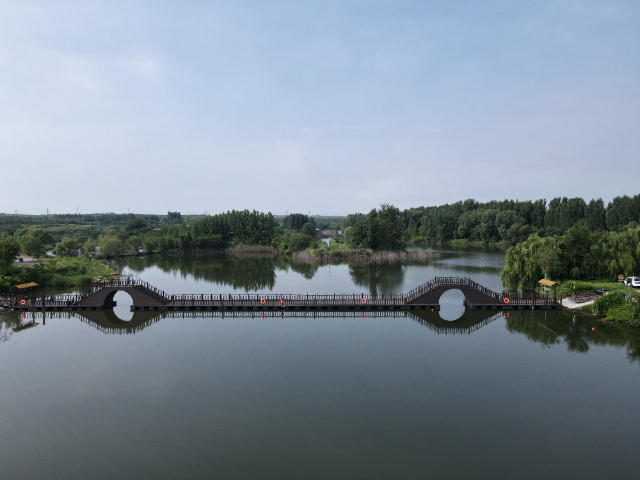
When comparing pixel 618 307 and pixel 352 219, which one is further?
pixel 352 219

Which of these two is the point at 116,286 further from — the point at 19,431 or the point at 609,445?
the point at 609,445

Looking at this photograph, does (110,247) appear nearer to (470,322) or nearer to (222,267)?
(222,267)

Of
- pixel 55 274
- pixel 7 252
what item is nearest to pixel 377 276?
pixel 55 274

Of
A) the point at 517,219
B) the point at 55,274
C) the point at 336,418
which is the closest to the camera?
the point at 336,418

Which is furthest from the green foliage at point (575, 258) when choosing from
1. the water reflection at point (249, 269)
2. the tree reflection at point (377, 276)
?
the water reflection at point (249, 269)

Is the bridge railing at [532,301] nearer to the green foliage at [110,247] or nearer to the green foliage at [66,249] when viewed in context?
the green foliage at [66,249]

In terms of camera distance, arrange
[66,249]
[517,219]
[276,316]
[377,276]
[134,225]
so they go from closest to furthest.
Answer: [276,316] < [377,276] < [66,249] < [517,219] < [134,225]

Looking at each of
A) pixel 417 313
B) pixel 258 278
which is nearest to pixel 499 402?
pixel 417 313
